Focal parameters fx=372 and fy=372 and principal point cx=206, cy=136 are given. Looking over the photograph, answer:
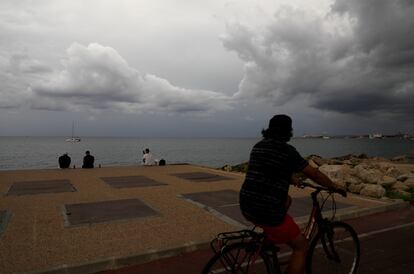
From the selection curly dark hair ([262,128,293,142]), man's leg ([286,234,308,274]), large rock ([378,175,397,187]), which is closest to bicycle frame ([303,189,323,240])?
man's leg ([286,234,308,274])

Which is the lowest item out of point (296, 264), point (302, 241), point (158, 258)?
point (158, 258)

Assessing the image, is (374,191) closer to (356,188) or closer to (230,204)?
(356,188)

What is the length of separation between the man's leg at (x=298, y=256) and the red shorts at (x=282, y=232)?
0.23 feet

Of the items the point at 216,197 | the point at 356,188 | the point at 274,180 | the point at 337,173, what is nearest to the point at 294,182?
the point at 274,180

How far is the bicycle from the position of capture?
364 cm

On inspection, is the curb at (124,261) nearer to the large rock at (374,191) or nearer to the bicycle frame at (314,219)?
the bicycle frame at (314,219)

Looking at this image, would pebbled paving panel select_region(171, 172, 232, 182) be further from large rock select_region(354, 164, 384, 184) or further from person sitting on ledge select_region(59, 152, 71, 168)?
person sitting on ledge select_region(59, 152, 71, 168)

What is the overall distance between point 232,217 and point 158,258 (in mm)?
2868

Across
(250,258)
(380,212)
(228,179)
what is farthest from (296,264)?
(228,179)

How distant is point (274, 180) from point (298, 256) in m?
0.88

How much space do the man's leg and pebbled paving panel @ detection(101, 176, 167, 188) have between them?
32.9 ft

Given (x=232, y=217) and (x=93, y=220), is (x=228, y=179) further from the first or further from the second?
(x=93, y=220)

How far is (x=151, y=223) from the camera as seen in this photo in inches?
305

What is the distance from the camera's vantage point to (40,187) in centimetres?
1284
